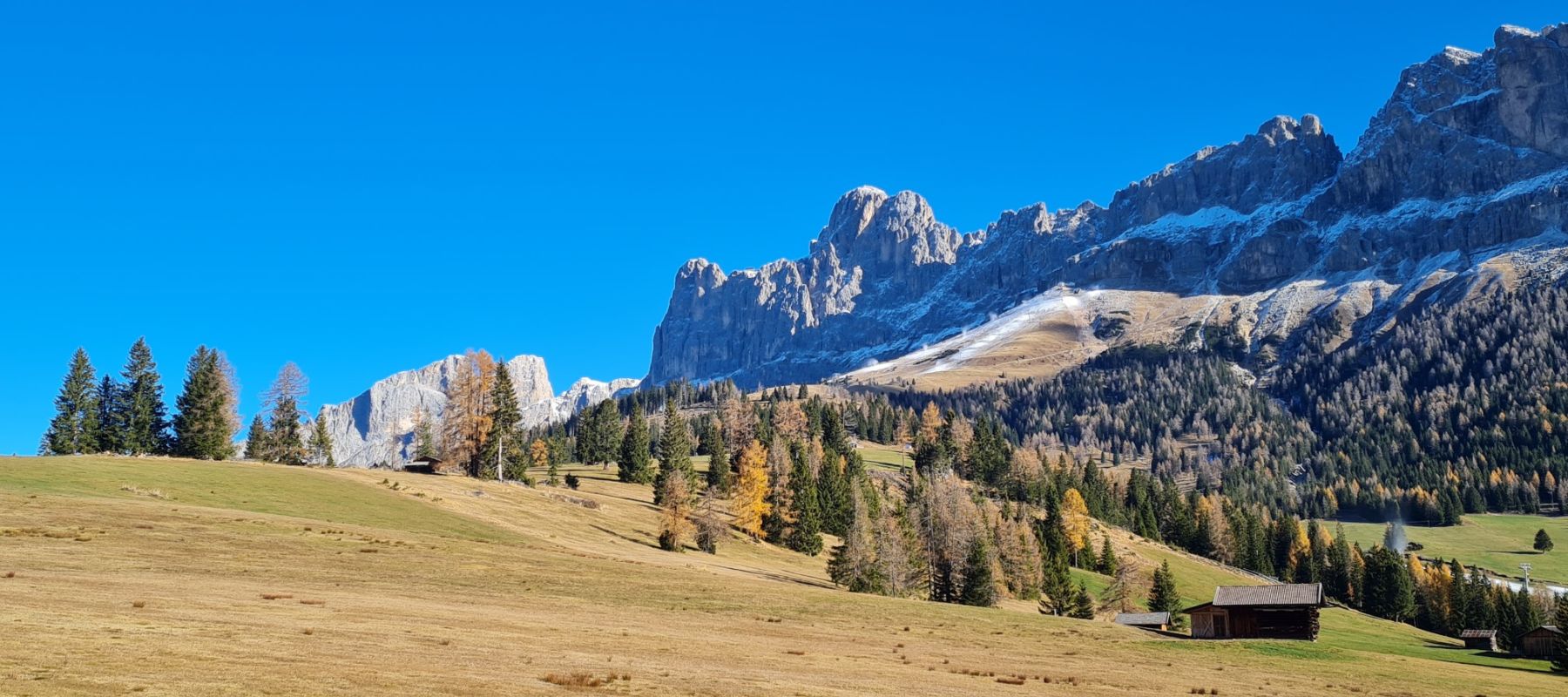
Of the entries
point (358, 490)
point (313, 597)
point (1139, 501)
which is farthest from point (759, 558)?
point (1139, 501)

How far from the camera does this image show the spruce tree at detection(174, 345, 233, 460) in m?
108

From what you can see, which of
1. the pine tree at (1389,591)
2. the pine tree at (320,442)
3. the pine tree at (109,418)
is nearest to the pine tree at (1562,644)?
the pine tree at (1389,591)

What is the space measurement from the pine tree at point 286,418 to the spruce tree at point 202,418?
30.4 feet

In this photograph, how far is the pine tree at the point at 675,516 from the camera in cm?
9538

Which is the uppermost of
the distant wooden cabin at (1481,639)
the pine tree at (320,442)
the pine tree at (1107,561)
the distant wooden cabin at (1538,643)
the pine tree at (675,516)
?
the pine tree at (320,442)

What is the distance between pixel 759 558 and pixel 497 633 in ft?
226

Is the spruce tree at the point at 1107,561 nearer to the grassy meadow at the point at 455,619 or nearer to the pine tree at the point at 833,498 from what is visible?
the pine tree at the point at 833,498

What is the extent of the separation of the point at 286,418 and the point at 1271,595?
111 meters

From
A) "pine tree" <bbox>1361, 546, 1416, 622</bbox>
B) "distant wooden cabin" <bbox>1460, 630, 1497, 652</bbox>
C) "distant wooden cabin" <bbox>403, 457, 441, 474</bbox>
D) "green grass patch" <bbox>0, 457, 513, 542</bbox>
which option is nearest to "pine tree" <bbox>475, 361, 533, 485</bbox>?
"distant wooden cabin" <bbox>403, 457, 441, 474</bbox>

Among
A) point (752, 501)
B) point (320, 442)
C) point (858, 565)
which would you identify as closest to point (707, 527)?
point (752, 501)

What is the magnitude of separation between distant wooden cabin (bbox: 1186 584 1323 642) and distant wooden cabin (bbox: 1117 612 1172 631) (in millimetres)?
6475

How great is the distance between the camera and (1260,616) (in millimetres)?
90188

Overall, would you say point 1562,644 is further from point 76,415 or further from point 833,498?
point 76,415

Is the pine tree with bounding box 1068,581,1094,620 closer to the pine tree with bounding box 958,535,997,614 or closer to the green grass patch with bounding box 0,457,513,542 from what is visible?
the pine tree with bounding box 958,535,997,614
